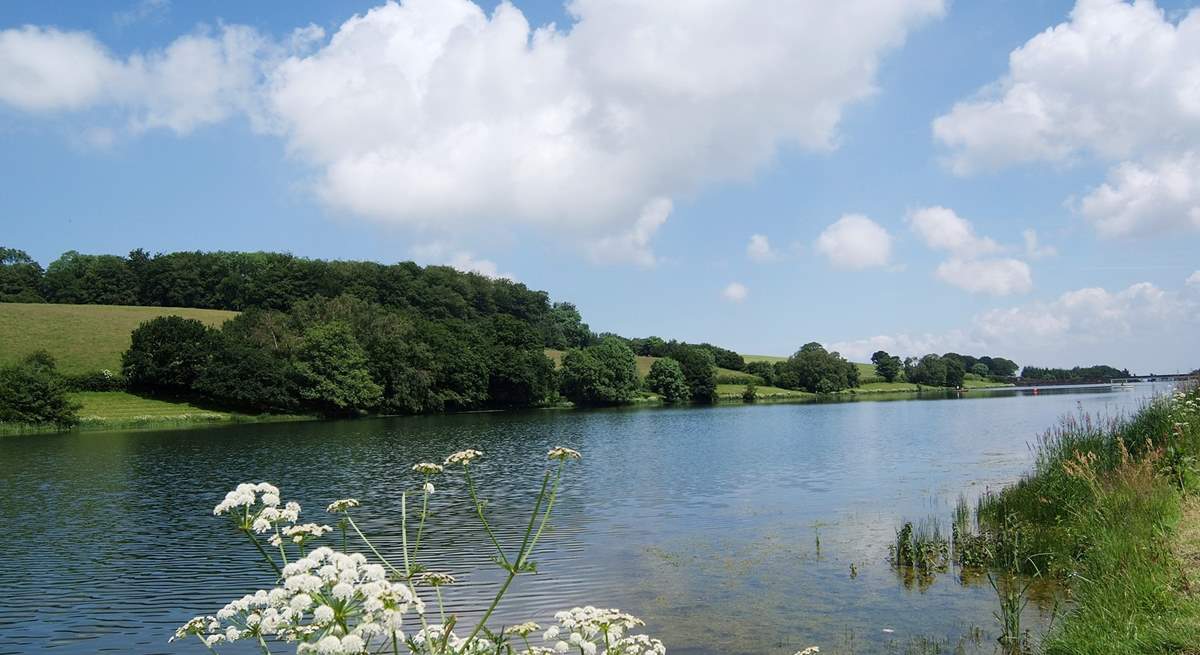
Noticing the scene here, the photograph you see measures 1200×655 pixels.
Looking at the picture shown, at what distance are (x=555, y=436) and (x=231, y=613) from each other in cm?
4915

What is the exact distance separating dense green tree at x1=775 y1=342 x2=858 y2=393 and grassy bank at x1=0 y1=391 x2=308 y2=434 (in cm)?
8717

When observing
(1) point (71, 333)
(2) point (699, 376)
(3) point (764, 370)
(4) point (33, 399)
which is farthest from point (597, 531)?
(3) point (764, 370)

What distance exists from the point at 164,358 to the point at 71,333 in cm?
1757

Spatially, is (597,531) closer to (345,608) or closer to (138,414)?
(345,608)

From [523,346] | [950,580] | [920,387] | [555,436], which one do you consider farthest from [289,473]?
[920,387]

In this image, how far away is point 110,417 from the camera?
2682 inches

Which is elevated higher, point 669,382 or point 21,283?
point 21,283

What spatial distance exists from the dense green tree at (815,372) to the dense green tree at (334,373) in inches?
3129

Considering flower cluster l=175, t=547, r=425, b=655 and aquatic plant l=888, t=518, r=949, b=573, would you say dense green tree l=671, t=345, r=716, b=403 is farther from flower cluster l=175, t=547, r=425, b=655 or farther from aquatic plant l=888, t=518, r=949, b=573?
flower cluster l=175, t=547, r=425, b=655

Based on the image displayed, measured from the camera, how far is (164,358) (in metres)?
78.2

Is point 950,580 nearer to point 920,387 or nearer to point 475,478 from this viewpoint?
point 475,478

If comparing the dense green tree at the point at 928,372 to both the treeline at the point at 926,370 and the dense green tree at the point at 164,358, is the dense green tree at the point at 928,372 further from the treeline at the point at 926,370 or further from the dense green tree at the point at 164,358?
the dense green tree at the point at 164,358

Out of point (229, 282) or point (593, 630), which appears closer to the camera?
point (593, 630)

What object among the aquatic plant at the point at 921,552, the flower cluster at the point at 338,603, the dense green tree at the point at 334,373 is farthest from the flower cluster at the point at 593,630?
the dense green tree at the point at 334,373
